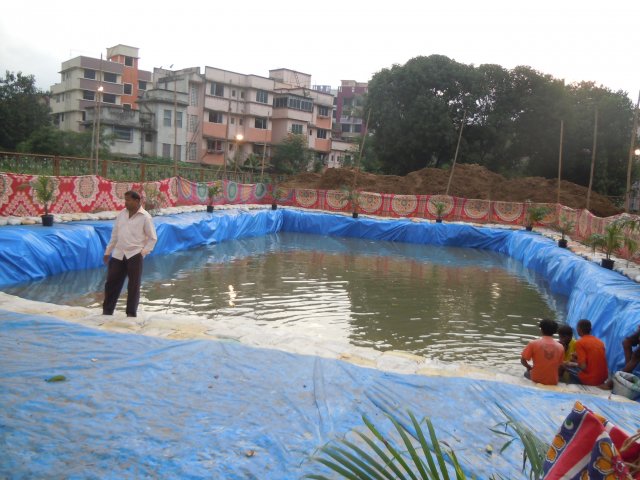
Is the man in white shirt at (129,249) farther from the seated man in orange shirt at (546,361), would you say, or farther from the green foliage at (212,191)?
the green foliage at (212,191)

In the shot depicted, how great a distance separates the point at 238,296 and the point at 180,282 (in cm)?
162

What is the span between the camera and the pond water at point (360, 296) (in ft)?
26.5

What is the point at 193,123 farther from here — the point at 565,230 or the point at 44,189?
the point at 565,230

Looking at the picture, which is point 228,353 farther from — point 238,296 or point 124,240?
point 238,296

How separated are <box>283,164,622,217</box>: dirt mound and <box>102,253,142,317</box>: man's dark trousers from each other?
866 inches

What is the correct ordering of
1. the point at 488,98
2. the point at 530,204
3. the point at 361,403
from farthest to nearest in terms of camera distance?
the point at 488,98 < the point at 530,204 < the point at 361,403

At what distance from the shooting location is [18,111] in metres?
31.7

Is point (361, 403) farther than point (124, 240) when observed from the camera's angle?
No

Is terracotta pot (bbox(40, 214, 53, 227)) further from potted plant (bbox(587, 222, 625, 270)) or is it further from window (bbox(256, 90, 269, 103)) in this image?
window (bbox(256, 90, 269, 103))

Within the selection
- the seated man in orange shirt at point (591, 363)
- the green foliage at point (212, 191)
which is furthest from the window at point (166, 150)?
the seated man in orange shirt at point (591, 363)

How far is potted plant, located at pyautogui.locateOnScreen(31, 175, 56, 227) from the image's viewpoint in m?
11.1

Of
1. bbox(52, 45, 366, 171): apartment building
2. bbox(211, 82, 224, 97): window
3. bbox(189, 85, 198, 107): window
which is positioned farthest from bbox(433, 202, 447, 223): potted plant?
bbox(211, 82, 224, 97): window

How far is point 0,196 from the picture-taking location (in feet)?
37.3

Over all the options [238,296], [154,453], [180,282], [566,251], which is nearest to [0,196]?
A: [180,282]
